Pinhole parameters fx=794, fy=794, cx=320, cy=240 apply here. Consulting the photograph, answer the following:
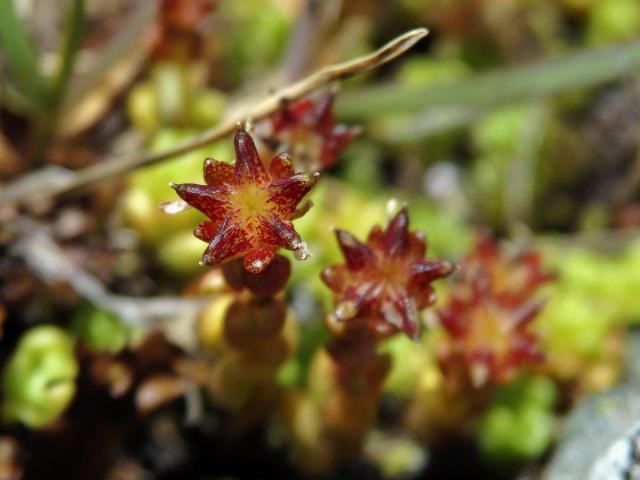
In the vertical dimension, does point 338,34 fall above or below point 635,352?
above

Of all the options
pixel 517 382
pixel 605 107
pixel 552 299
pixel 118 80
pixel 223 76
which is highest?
pixel 223 76

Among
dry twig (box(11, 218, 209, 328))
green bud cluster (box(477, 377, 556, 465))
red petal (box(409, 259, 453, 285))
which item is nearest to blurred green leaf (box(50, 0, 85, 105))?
dry twig (box(11, 218, 209, 328))

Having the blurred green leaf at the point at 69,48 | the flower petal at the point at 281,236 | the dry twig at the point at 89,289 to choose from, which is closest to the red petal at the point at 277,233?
the flower petal at the point at 281,236

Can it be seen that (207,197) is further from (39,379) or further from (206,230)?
(39,379)

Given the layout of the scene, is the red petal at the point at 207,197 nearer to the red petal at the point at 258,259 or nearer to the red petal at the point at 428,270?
the red petal at the point at 258,259

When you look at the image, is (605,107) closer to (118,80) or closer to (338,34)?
(338,34)

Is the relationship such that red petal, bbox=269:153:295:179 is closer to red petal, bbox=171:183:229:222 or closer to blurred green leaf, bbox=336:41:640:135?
red petal, bbox=171:183:229:222

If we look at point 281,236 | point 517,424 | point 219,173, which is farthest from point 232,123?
point 517,424

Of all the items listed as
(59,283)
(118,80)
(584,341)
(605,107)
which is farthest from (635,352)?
(118,80)
